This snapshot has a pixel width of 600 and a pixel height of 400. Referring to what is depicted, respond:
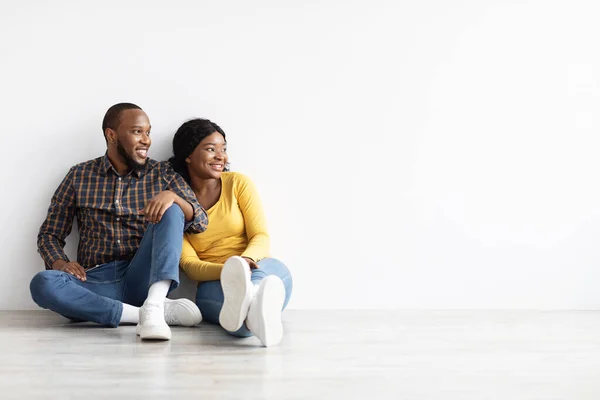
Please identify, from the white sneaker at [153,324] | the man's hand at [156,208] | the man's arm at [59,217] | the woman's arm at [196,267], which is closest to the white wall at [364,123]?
the man's arm at [59,217]

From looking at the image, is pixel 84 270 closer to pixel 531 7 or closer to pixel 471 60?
pixel 471 60

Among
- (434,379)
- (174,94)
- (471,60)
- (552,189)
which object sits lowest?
(434,379)

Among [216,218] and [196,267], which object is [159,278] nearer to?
[196,267]

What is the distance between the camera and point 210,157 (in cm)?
293

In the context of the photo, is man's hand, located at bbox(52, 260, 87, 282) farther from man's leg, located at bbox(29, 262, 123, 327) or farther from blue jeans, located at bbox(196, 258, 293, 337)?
blue jeans, located at bbox(196, 258, 293, 337)

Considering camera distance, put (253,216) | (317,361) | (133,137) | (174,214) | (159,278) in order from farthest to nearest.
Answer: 1. (253,216)
2. (133,137)
3. (174,214)
4. (159,278)
5. (317,361)

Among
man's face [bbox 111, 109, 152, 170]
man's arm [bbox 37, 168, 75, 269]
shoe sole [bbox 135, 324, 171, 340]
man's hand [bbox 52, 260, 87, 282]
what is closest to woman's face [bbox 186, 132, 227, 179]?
man's face [bbox 111, 109, 152, 170]

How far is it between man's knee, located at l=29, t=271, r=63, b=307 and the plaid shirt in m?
0.26

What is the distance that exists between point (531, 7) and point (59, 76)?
2.12m

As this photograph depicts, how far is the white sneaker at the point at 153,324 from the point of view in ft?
7.48

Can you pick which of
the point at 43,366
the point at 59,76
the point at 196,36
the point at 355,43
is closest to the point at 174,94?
the point at 196,36

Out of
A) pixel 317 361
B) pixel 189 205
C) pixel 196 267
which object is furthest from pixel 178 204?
pixel 317 361

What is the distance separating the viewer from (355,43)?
3.18 m

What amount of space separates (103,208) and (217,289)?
0.58 metres
